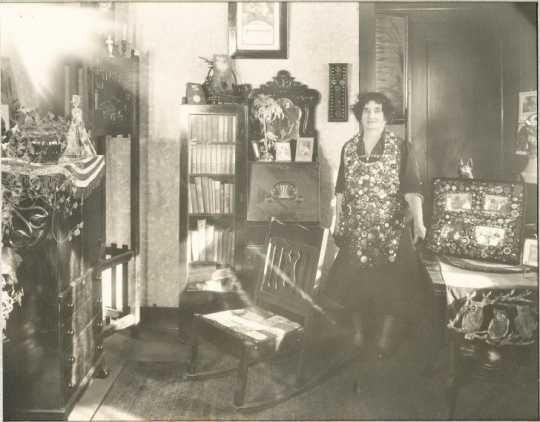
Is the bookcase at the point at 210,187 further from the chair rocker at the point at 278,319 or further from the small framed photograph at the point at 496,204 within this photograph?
the small framed photograph at the point at 496,204

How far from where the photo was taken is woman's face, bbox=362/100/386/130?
3010 mm

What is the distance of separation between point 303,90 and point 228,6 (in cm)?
75

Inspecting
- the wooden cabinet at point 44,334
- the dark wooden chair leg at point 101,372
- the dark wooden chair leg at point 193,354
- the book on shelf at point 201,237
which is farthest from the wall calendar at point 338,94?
the dark wooden chair leg at point 101,372

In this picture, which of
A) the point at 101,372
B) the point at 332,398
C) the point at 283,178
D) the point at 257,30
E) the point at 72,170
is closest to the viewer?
the point at 72,170

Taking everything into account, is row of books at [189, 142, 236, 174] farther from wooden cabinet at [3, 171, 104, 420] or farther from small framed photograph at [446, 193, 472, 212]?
small framed photograph at [446, 193, 472, 212]

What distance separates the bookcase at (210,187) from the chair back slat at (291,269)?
44 cm

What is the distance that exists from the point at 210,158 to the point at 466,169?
163cm

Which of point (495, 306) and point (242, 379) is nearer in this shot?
point (495, 306)

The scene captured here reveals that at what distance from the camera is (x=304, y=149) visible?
11.5ft

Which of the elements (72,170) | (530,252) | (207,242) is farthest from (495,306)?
(72,170)

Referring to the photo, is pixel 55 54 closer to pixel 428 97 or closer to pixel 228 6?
pixel 228 6

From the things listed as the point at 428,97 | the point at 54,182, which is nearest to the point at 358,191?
the point at 428,97

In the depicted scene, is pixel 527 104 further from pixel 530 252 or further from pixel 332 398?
pixel 332 398

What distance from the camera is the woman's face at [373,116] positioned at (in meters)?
3.01
